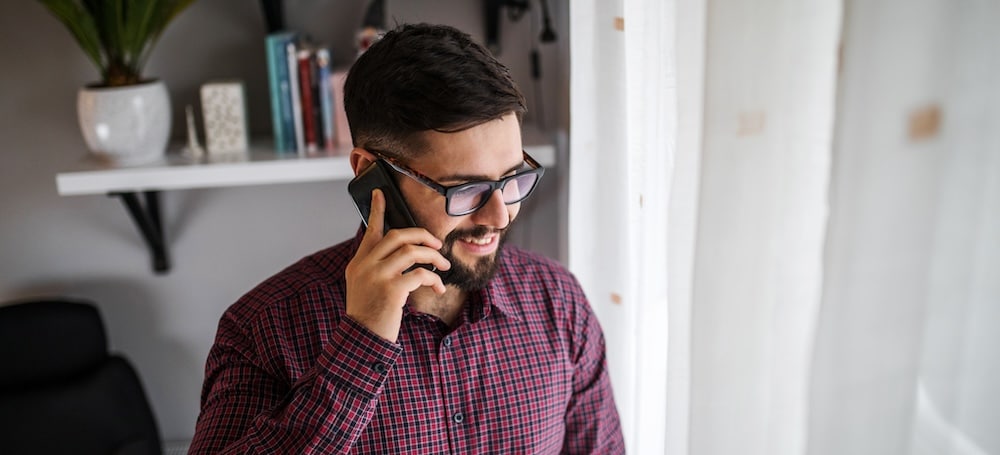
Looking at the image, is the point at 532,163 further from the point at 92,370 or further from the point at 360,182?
the point at 92,370

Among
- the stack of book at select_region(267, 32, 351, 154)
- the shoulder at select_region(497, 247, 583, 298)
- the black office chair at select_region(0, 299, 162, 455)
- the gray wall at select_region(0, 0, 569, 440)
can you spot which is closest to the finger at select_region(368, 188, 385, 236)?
the shoulder at select_region(497, 247, 583, 298)

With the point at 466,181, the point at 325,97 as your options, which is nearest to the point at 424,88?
the point at 466,181

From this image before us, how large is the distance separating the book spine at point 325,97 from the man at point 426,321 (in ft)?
1.94

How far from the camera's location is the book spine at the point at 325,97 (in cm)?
163

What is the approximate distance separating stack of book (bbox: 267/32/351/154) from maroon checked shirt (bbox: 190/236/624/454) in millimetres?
597

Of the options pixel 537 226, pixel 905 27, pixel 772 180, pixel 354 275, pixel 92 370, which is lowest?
pixel 92 370

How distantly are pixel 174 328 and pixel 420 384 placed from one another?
1.18 meters

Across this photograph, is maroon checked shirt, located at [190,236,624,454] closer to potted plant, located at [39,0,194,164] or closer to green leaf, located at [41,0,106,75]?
potted plant, located at [39,0,194,164]

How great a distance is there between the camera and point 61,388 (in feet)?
5.60

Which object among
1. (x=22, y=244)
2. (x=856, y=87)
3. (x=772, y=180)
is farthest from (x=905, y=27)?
(x=22, y=244)

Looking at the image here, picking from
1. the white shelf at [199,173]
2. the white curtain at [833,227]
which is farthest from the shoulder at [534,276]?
the white shelf at [199,173]

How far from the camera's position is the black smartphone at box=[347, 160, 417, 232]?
0.94 meters

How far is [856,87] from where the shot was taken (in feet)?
1.75

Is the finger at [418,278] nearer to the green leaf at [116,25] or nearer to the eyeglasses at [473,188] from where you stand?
the eyeglasses at [473,188]
